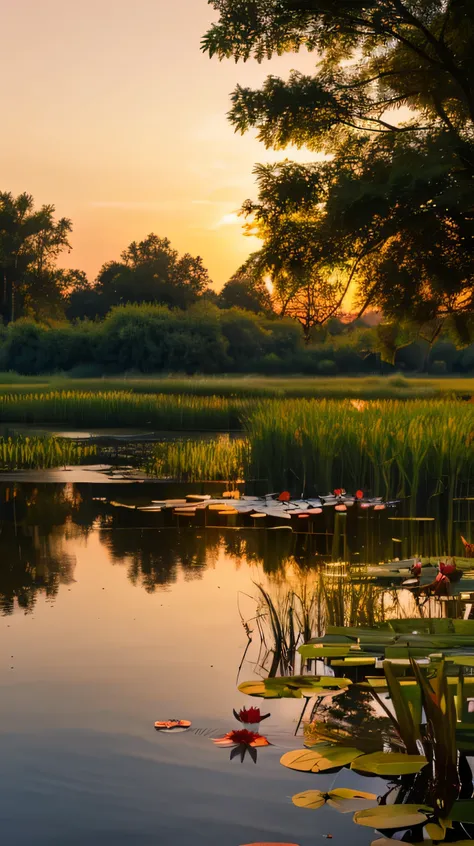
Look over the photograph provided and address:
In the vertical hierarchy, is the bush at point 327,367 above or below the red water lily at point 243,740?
above

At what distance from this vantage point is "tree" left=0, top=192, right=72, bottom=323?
7369 centimetres

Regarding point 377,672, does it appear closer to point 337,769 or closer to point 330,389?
point 337,769

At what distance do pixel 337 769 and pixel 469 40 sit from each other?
51.2 ft

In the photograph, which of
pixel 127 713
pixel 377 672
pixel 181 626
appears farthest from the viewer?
pixel 181 626

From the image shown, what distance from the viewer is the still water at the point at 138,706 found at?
15.8 ft

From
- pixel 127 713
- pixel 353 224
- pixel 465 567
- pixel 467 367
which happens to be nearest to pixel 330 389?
pixel 467 367

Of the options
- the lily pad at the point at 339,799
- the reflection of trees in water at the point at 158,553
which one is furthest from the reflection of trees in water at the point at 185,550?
the lily pad at the point at 339,799

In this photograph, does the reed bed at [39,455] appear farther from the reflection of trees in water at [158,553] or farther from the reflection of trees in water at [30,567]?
the reflection of trees in water at [158,553]

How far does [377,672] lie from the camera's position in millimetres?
6934

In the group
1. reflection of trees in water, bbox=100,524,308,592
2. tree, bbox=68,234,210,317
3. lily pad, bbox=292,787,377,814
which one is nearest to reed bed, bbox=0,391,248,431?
reflection of trees in water, bbox=100,524,308,592

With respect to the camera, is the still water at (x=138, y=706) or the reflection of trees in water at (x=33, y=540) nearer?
the still water at (x=138, y=706)

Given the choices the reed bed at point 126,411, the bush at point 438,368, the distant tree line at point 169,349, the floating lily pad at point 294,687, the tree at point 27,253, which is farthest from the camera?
the tree at point 27,253

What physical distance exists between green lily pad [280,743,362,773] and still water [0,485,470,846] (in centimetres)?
6

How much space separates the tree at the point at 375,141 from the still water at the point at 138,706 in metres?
8.00
